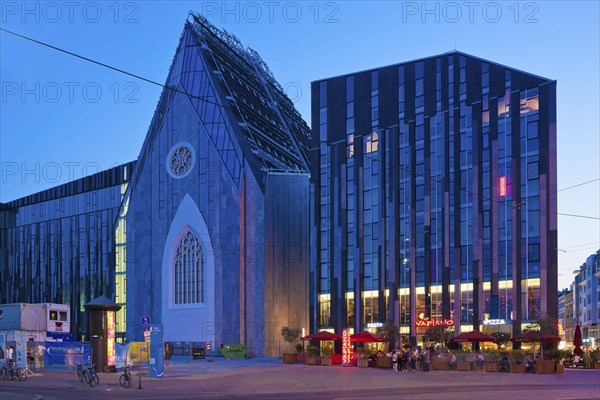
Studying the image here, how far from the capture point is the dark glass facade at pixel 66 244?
111 metres

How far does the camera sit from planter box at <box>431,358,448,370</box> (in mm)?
48156

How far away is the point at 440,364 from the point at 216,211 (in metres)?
33.8

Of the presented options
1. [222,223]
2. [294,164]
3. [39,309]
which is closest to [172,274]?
[222,223]

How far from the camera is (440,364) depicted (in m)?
48.3

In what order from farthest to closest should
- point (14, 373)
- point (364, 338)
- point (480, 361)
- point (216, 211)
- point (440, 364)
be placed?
point (216, 211) → point (364, 338) → point (440, 364) → point (480, 361) → point (14, 373)

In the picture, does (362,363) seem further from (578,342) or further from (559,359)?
(578,342)

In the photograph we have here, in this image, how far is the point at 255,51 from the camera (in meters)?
108

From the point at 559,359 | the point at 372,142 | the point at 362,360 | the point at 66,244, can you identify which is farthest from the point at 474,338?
the point at 66,244

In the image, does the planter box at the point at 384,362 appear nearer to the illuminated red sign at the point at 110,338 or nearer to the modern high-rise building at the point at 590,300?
the illuminated red sign at the point at 110,338

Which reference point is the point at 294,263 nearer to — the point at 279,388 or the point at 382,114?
the point at 382,114

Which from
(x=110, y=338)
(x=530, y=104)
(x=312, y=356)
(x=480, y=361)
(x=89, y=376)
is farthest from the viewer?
(x=530, y=104)

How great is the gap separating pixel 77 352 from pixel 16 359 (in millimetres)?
7015

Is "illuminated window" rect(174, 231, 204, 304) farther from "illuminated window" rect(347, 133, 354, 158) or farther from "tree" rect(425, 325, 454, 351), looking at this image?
"tree" rect(425, 325, 454, 351)

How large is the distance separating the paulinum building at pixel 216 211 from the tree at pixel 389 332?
1413cm
